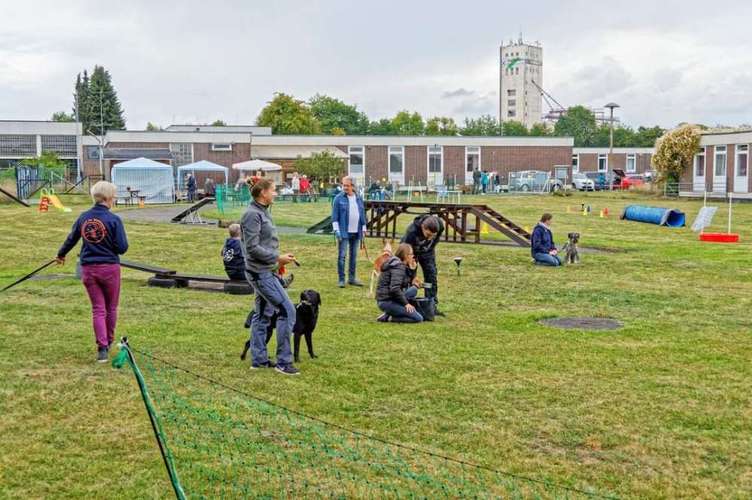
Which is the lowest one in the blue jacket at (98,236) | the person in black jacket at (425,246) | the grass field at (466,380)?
the grass field at (466,380)

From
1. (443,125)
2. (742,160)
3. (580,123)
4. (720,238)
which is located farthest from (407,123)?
(720,238)

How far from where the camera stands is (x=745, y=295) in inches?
553

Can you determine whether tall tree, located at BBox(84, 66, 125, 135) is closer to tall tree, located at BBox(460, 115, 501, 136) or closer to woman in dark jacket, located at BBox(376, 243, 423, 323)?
tall tree, located at BBox(460, 115, 501, 136)

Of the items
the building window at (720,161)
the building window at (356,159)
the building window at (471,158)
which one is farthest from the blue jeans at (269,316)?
the building window at (471,158)

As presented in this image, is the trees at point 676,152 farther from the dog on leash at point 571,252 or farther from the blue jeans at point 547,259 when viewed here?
the blue jeans at point 547,259

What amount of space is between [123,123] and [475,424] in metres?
115

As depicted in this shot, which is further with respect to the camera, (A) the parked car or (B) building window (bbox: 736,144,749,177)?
(A) the parked car

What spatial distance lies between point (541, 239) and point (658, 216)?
1454 cm

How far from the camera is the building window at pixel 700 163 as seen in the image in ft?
173

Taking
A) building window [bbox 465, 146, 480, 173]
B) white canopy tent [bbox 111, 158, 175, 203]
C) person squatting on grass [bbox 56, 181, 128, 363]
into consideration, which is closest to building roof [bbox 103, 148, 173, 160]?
white canopy tent [bbox 111, 158, 175, 203]

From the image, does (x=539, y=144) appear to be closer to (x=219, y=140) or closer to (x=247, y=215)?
(x=219, y=140)

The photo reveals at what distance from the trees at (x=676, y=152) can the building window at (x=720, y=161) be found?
1626 mm

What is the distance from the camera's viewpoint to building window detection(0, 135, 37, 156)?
7569 centimetres

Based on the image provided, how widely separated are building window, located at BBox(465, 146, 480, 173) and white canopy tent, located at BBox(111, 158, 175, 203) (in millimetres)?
28933
